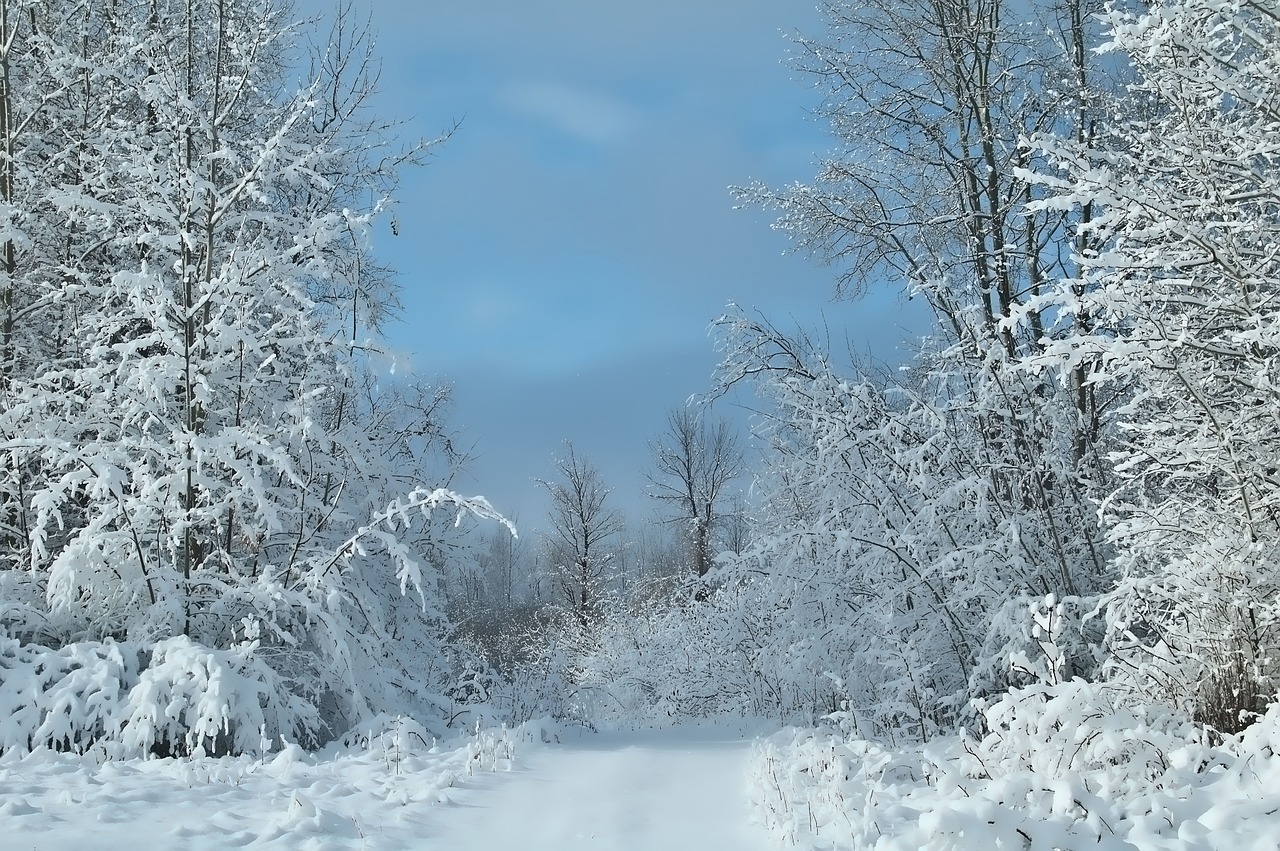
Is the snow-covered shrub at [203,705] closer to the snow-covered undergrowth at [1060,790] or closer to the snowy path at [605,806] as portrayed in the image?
the snowy path at [605,806]

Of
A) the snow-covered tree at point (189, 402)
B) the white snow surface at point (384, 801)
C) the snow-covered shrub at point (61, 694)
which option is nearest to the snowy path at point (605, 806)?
the white snow surface at point (384, 801)

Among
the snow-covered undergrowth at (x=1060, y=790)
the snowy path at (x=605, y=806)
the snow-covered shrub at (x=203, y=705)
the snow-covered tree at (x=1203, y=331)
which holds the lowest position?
the snowy path at (x=605, y=806)

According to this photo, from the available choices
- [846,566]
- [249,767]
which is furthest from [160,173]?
[846,566]

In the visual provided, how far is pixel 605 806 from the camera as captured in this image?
4301mm

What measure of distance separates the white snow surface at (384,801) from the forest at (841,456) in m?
0.40

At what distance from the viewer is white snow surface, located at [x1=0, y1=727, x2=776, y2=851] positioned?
355 cm

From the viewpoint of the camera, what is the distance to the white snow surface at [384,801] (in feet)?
11.6

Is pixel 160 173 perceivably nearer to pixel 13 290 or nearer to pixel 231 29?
pixel 231 29

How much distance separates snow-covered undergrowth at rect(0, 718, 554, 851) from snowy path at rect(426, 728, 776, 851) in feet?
0.67

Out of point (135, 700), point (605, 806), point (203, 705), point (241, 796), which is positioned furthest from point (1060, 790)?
point (135, 700)

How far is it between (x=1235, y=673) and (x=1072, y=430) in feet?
10.2

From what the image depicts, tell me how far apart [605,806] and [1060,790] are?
2.16 meters

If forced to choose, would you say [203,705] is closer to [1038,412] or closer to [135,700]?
[135,700]

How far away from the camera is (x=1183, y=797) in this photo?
10.8 feet
